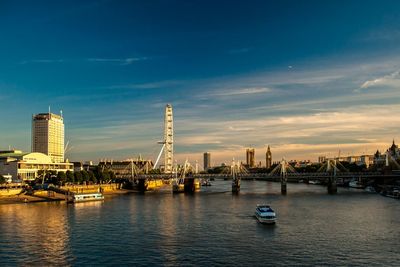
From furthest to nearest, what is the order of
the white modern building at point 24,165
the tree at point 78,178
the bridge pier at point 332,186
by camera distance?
the white modern building at point 24,165, the tree at point 78,178, the bridge pier at point 332,186

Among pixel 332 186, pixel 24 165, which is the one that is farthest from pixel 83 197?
pixel 332 186

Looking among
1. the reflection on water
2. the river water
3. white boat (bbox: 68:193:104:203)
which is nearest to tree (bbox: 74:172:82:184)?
white boat (bbox: 68:193:104:203)

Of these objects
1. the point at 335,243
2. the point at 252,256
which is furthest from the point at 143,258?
the point at 335,243

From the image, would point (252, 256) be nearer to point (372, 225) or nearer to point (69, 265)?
point (69, 265)

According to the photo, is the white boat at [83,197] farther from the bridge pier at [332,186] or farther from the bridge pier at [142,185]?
the bridge pier at [332,186]

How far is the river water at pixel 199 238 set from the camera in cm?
2973

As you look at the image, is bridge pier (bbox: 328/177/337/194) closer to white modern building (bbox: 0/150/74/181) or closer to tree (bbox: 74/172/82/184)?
tree (bbox: 74/172/82/184)

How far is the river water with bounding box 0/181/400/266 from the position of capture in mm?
29734

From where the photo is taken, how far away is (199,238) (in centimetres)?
3688

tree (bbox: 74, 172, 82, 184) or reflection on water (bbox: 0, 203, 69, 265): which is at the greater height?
tree (bbox: 74, 172, 82, 184)

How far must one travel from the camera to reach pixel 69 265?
28.7m

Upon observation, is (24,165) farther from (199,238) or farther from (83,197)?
(199,238)

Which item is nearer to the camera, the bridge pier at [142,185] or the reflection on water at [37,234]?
the reflection on water at [37,234]

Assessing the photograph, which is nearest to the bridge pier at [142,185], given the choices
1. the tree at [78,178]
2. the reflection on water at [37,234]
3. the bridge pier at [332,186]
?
the tree at [78,178]
